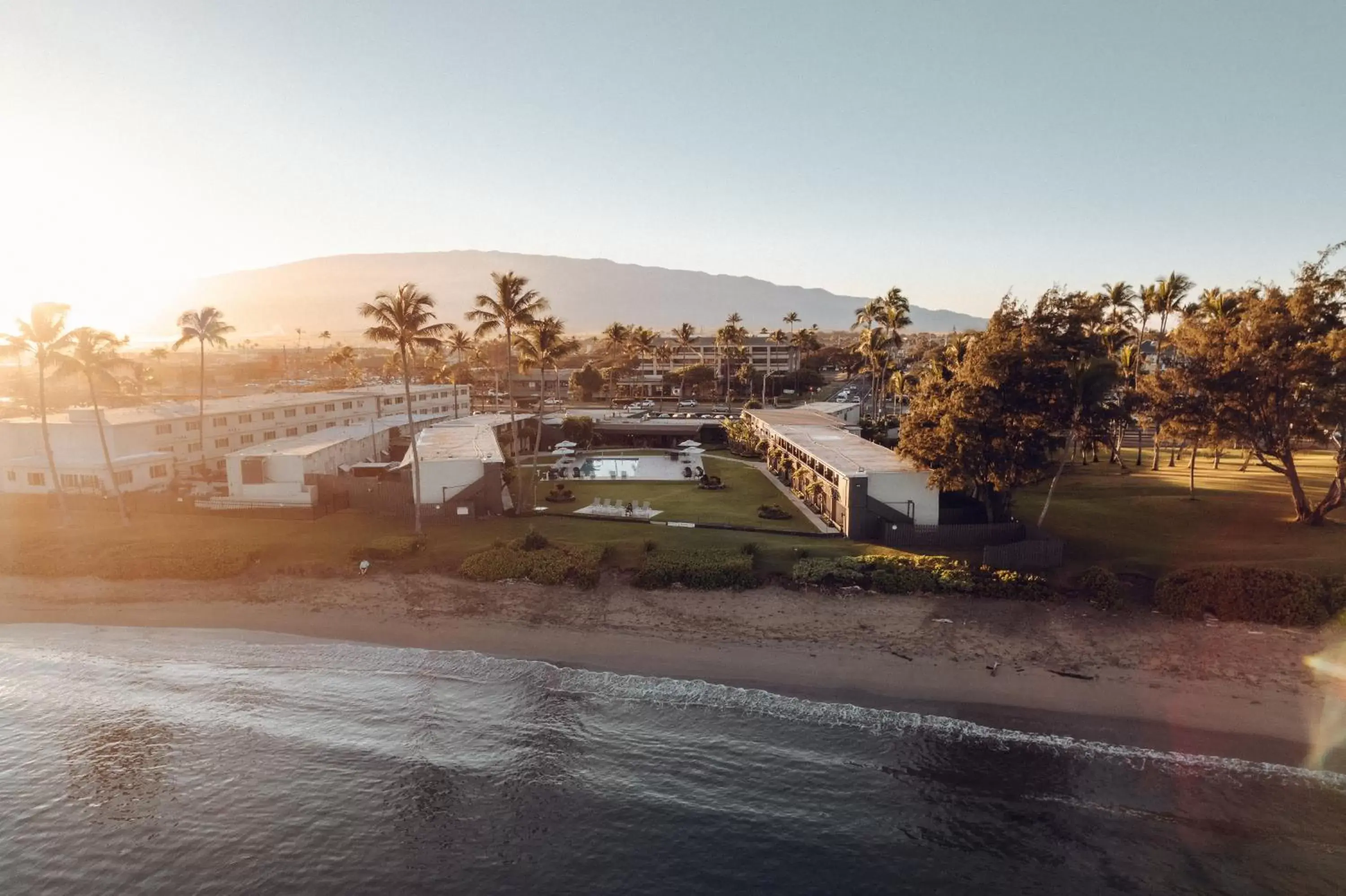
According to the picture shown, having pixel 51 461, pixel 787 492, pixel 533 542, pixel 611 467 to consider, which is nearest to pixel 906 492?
pixel 787 492

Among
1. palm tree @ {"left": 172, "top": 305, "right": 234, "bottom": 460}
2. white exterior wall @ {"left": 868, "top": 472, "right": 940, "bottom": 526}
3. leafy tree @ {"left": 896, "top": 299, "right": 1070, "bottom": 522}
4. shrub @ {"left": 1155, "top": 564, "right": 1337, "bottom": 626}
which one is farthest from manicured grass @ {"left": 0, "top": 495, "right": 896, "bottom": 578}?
palm tree @ {"left": 172, "top": 305, "right": 234, "bottom": 460}

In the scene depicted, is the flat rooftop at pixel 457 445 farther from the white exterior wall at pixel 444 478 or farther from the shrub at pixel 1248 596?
the shrub at pixel 1248 596

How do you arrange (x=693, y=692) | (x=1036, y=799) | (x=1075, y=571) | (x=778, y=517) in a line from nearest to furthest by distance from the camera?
(x=1036, y=799) → (x=693, y=692) → (x=1075, y=571) → (x=778, y=517)

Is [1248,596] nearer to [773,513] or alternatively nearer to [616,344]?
[773,513]

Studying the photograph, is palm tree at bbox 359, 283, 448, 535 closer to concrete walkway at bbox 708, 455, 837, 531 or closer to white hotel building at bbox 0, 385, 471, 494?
concrete walkway at bbox 708, 455, 837, 531

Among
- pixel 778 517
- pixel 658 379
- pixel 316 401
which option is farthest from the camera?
pixel 658 379

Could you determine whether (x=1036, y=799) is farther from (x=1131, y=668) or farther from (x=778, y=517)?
(x=778, y=517)

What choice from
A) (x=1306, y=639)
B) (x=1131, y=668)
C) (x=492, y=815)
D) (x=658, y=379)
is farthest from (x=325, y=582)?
(x=658, y=379)
